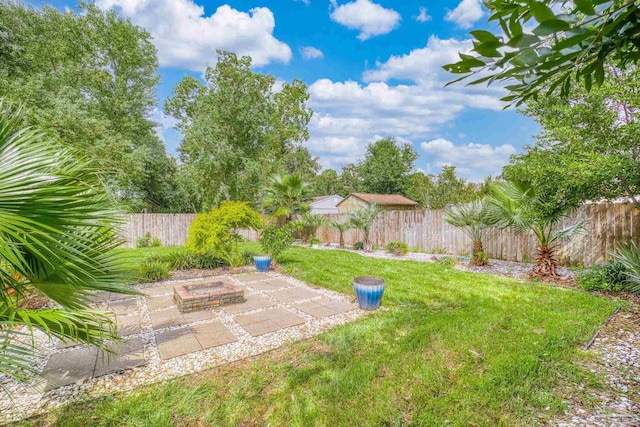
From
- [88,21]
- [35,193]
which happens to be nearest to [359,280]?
[35,193]

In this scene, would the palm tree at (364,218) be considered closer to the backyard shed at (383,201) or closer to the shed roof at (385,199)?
the backyard shed at (383,201)

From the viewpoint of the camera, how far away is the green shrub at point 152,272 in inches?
265

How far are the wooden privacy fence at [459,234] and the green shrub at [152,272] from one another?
3.04ft

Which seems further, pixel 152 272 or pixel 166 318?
pixel 152 272

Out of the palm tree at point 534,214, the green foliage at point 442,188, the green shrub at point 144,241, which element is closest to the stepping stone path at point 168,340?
the palm tree at point 534,214

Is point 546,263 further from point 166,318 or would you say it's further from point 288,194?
point 288,194

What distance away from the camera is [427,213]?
10.9m

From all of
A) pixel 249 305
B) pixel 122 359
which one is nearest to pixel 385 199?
pixel 249 305

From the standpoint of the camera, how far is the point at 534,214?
19.2 feet

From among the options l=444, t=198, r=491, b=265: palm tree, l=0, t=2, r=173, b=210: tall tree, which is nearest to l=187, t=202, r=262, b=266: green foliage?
l=0, t=2, r=173, b=210: tall tree

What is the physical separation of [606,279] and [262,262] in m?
6.89

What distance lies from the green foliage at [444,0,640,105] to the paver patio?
9.11 feet

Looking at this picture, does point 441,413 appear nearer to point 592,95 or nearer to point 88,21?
point 592,95

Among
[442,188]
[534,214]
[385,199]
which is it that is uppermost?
[442,188]
